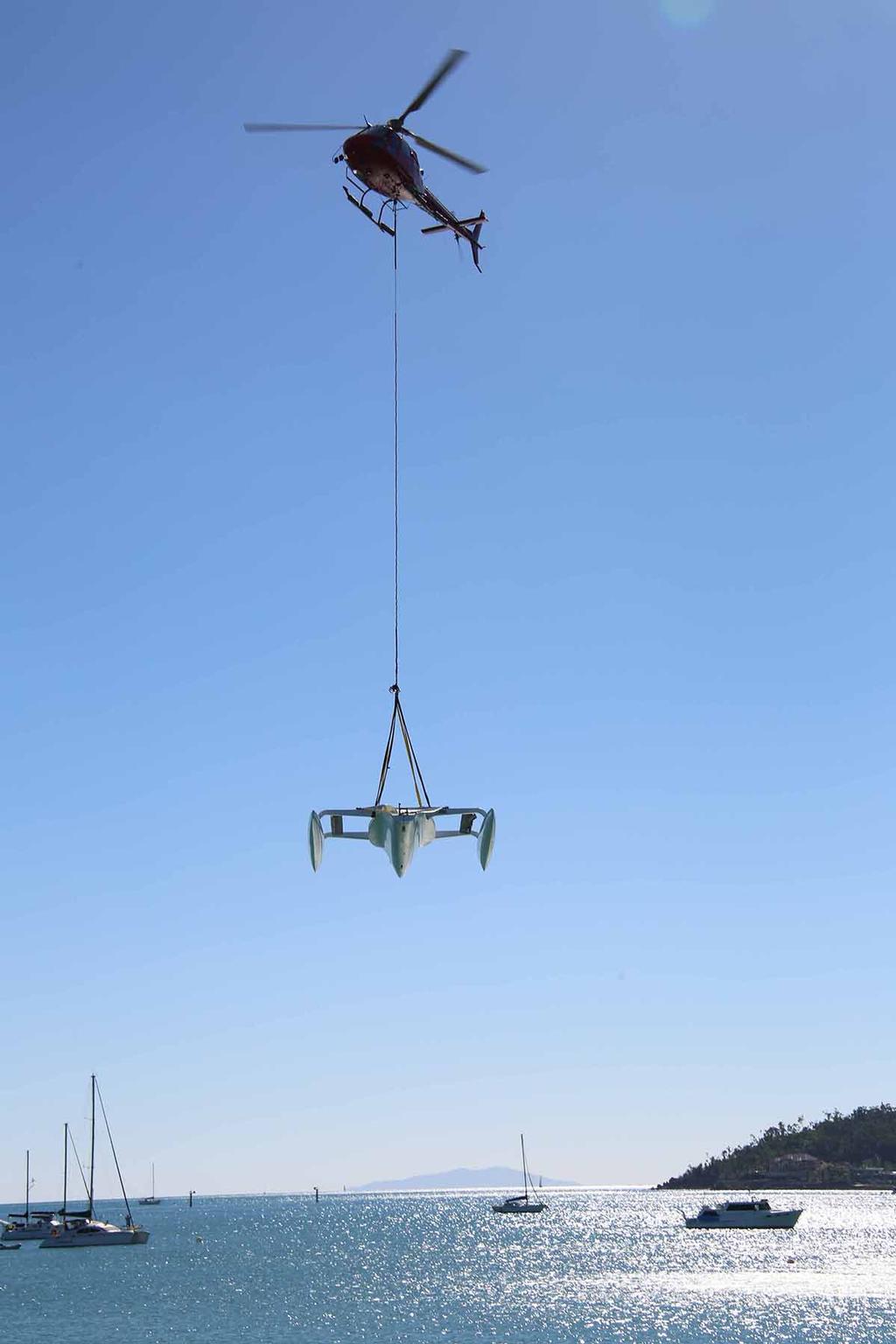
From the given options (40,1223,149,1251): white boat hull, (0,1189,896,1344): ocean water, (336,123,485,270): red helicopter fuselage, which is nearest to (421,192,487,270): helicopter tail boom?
(336,123,485,270): red helicopter fuselage

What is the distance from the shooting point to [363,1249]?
172m

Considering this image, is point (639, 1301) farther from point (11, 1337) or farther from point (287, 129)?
point (287, 129)

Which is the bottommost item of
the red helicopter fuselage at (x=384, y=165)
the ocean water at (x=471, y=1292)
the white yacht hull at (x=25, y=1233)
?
the ocean water at (x=471, y=1292)

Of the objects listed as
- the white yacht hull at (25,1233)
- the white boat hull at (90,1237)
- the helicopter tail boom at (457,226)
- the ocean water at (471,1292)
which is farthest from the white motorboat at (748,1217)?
the helicopter tail boom at (457,226)

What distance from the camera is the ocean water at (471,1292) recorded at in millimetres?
83000

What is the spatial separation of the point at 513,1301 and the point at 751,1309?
17.7m

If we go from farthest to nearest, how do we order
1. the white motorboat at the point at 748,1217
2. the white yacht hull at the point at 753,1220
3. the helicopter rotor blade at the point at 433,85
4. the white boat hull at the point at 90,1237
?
the white motorboat at the point at 748,1217 → the white yacht hull at the point at 753,1220 → the white boat hull at the point at 90,1237 → the helicopter rotor blade at the point at 433,85

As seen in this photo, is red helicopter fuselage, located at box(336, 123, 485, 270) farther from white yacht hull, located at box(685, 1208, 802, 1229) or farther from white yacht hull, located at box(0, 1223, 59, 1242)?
white yacht hull, located at box(0, 1223, 59, 1242)

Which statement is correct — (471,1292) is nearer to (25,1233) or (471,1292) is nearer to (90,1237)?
(90,1237)

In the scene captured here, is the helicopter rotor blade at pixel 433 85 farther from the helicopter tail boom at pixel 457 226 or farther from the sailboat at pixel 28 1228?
the sailboat at pixel 28 1228

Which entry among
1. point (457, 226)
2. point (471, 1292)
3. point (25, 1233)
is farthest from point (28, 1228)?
point (457, 226)

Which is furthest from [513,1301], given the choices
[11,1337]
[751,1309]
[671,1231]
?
[671,1231]

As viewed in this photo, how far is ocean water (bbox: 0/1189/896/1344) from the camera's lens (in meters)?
83.0

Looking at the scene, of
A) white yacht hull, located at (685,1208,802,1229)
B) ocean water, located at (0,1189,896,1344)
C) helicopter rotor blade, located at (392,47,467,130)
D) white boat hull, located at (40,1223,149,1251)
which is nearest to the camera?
helicopter rotor blade, located at (392,47,467,130)
